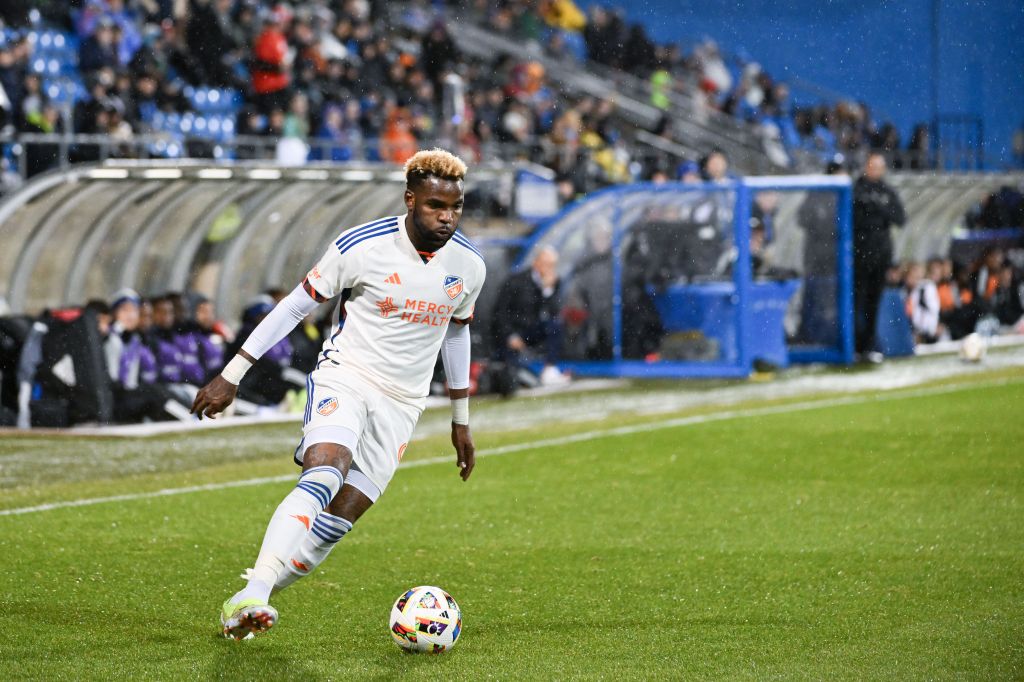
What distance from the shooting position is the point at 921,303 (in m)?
21.2

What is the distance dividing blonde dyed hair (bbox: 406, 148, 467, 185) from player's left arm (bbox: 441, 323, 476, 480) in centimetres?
76

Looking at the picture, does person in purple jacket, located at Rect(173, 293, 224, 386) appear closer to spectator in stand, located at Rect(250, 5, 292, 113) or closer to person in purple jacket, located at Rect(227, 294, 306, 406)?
person in purple jacket, located at Rect(227, 294, 306, 406)

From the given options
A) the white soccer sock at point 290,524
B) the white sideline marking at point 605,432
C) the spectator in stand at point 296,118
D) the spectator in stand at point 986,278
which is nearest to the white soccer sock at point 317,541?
the white soccer sock at point 290,524

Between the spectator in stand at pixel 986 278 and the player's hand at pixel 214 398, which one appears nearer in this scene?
the player's hand at pixel 214 398

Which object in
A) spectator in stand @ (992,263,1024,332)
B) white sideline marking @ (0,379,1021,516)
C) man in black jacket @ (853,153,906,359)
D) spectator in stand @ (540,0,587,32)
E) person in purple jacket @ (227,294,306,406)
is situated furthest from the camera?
spectator in stand @ (540,0,587,32)

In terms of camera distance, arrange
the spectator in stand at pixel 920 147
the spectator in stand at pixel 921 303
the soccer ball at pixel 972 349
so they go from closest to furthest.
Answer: the soccer ball at pixel 972 349
the spectator in stand at pixel 921 303
the spectator in stand at pixel 920 147

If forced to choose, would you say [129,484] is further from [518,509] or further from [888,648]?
[888,648]

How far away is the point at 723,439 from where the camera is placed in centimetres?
1266

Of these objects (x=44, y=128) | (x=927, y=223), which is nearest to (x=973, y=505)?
(x=44, y=128)

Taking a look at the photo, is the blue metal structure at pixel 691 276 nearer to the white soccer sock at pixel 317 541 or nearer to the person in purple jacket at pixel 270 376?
the person in purple jacket at pixel 270 376

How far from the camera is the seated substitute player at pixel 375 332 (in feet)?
19.9

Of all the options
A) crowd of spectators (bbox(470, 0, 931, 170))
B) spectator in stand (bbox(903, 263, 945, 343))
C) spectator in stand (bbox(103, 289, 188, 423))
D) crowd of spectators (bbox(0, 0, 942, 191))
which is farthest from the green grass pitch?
crowd of spectators (bbox(470, 0, 931, 170))

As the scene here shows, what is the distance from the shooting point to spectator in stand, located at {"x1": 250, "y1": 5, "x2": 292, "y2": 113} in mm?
19625

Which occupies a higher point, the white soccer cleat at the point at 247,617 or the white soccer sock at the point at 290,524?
the white soccer sock at the point at 290,524
